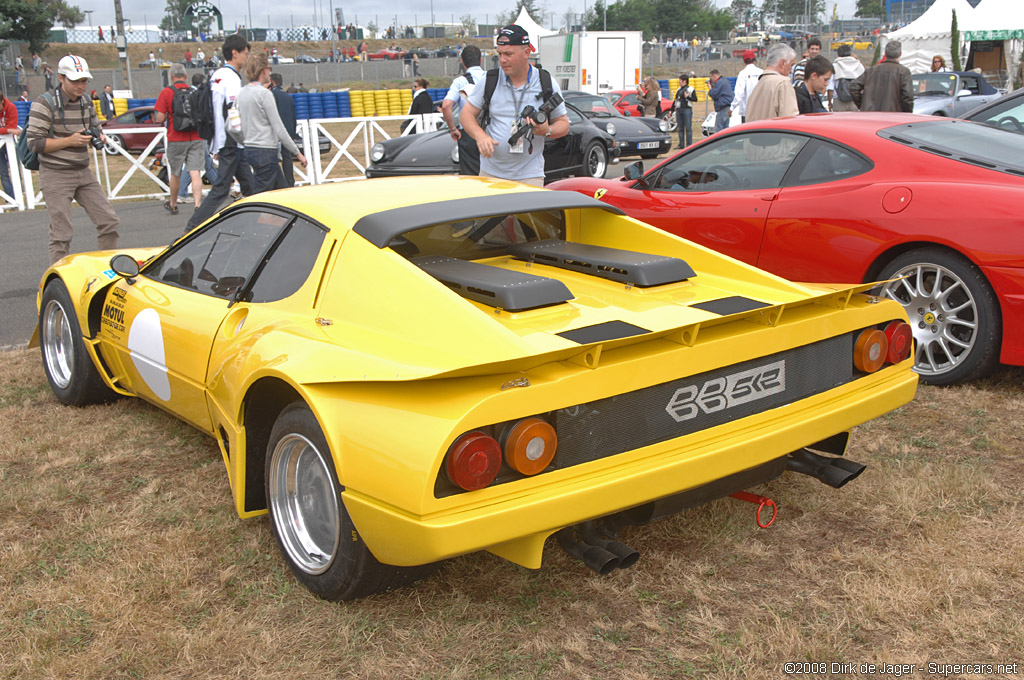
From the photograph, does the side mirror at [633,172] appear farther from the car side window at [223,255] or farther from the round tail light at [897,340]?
the car side window at [223,255]

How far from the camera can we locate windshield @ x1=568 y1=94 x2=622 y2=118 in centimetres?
1809

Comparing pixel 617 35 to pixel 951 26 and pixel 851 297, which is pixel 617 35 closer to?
pixel 951 26

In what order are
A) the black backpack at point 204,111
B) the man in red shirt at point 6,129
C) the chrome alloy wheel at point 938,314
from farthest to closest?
the man in red shirt at point 6,129
the black backpack at point 204,111
the chrome alloy wheel at point 938,314

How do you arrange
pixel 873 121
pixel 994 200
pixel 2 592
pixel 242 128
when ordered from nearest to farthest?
pixel 2 592 < pixel 994 200 < pixel 873 121 < pixel 242 128

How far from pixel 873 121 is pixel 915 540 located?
289 cm

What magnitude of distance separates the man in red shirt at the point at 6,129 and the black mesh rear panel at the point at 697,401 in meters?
11.1

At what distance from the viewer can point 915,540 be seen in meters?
2.98

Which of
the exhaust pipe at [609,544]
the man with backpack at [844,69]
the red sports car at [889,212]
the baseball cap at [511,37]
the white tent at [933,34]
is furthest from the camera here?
the white tent at [933,34]

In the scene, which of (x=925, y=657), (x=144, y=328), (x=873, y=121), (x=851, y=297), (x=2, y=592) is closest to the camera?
(x=925, y=657)

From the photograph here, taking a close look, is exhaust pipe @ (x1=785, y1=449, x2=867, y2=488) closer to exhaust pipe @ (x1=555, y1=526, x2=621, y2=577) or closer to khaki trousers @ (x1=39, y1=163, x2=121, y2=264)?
exhaust pipe @ (x1=555, y1=526, x2=621, y2=577)

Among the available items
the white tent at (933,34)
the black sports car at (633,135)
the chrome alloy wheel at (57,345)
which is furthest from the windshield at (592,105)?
the chrome alloy wheel at (57,345)

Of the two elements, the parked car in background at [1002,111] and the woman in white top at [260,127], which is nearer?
the parked car in background at [1002,111]

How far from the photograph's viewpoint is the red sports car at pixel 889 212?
13.5 ft

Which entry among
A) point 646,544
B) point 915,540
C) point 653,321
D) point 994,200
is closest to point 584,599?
point 646,544
